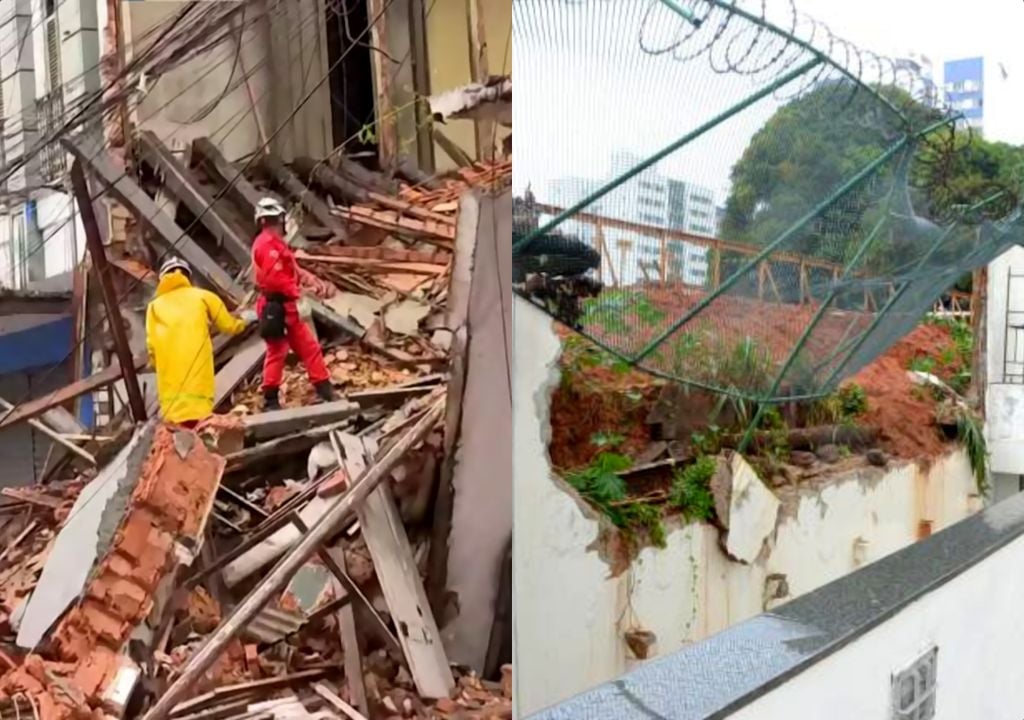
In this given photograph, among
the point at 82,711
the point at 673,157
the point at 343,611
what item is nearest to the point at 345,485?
the point at 343,611

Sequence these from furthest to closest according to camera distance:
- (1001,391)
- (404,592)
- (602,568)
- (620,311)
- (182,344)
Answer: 1. (1001,391)
2. (620,311)
3. (602,568)
4. (404,592)
5. (182,344)

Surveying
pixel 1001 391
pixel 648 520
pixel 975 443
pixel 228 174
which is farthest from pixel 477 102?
pixel 1001 391

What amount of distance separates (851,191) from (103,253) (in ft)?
8.18

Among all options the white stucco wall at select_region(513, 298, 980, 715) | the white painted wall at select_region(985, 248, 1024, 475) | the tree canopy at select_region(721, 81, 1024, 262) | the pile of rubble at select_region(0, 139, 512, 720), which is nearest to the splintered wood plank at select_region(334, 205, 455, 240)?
the pile of rubble at select_region(0, 139, 512, 720)

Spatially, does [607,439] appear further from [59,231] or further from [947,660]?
[947,660]

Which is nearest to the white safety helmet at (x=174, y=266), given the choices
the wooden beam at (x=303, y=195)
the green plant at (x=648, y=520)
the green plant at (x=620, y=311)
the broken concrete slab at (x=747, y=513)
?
the wooden beam at (x=303, y=195)

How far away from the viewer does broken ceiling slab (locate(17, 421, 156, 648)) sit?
1430 millimetres

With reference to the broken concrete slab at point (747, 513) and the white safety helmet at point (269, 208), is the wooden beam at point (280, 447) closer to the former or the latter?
the white safety helmet at point (269, 208)

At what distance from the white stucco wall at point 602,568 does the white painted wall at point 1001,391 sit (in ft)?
4.32

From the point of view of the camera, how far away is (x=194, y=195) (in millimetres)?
1596

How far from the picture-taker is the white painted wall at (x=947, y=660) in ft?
8.86

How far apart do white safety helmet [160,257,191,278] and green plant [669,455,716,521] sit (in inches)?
55.3

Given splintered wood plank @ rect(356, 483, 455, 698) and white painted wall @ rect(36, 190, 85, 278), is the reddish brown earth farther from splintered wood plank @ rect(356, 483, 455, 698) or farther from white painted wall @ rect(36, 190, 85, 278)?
white painted wall @ rect(36, 190, 85, 278)

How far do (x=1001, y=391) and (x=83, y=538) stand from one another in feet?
13.2
